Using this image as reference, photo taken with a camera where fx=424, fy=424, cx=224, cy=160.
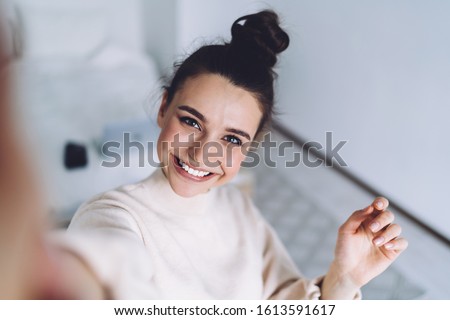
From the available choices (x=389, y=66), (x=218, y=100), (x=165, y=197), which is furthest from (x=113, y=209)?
(x=389, y=66)

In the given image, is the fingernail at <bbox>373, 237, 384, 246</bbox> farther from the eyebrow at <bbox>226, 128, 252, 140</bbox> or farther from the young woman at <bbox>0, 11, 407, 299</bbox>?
the eyebrow at <bbox>226, 128, 252, 140</bbox>

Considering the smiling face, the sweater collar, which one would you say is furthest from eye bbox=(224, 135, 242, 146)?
the sweater collar

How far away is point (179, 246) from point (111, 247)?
21 cm

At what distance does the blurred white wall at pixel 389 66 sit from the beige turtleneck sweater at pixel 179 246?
0.81ft

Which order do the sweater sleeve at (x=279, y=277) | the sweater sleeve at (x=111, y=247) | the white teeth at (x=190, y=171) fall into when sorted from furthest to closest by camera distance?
the sweater sleeve at (x=279, y=277) < the white teeth at (x=190, y=171) < the sweater sleeve at (x=111, y=247)

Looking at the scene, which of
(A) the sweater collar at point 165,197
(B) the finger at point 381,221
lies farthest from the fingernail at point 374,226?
(A) the sweater collar at point 165,197

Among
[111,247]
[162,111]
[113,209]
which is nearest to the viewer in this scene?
[111,247]

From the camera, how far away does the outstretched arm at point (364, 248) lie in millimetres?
609

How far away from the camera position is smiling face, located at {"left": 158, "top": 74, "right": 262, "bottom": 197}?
622 mm

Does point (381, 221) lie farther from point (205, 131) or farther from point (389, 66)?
point (389, 66)

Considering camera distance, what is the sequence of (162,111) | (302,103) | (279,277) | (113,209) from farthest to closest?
(302,103) < (279,277) < (162,111) < (113,209)

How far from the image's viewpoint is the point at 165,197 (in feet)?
2.21

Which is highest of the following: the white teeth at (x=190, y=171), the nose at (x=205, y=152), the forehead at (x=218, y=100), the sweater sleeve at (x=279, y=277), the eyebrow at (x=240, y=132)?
the forehead at (x=218, y=100)

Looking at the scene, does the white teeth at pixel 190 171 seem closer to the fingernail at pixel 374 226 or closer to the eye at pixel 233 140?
the eye at pixel 233 140
